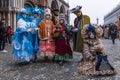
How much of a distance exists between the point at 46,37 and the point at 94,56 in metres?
1.99

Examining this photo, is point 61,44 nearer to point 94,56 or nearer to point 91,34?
point 91,34

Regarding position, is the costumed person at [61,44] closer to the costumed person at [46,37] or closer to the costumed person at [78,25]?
the costumed person at [46,37]

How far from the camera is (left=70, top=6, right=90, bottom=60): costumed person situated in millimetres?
9914

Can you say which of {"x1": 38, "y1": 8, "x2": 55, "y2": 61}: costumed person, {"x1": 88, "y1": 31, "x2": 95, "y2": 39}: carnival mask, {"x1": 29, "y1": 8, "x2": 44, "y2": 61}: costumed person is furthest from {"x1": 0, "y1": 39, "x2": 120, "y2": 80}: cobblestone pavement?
{"x1": 88, "y1": 31, "x2": 95, "y2": 39}: carnival mask

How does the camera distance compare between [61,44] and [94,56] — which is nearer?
[94,56]

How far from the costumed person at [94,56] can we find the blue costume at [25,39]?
5.85ft

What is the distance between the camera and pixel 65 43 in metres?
9.72

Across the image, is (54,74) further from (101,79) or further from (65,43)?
(65,43)

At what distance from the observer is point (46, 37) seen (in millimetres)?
9852

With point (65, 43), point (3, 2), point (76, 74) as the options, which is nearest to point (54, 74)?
point (76, 74)

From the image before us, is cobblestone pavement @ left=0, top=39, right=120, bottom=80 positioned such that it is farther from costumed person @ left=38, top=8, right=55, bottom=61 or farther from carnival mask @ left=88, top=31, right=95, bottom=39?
carnival mask @ left=88, top=31, right=95, bottom=39

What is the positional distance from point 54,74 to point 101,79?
117 cm

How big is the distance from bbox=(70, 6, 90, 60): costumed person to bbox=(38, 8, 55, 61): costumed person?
672mm

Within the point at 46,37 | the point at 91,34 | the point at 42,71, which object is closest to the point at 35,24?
the point at 46,37
